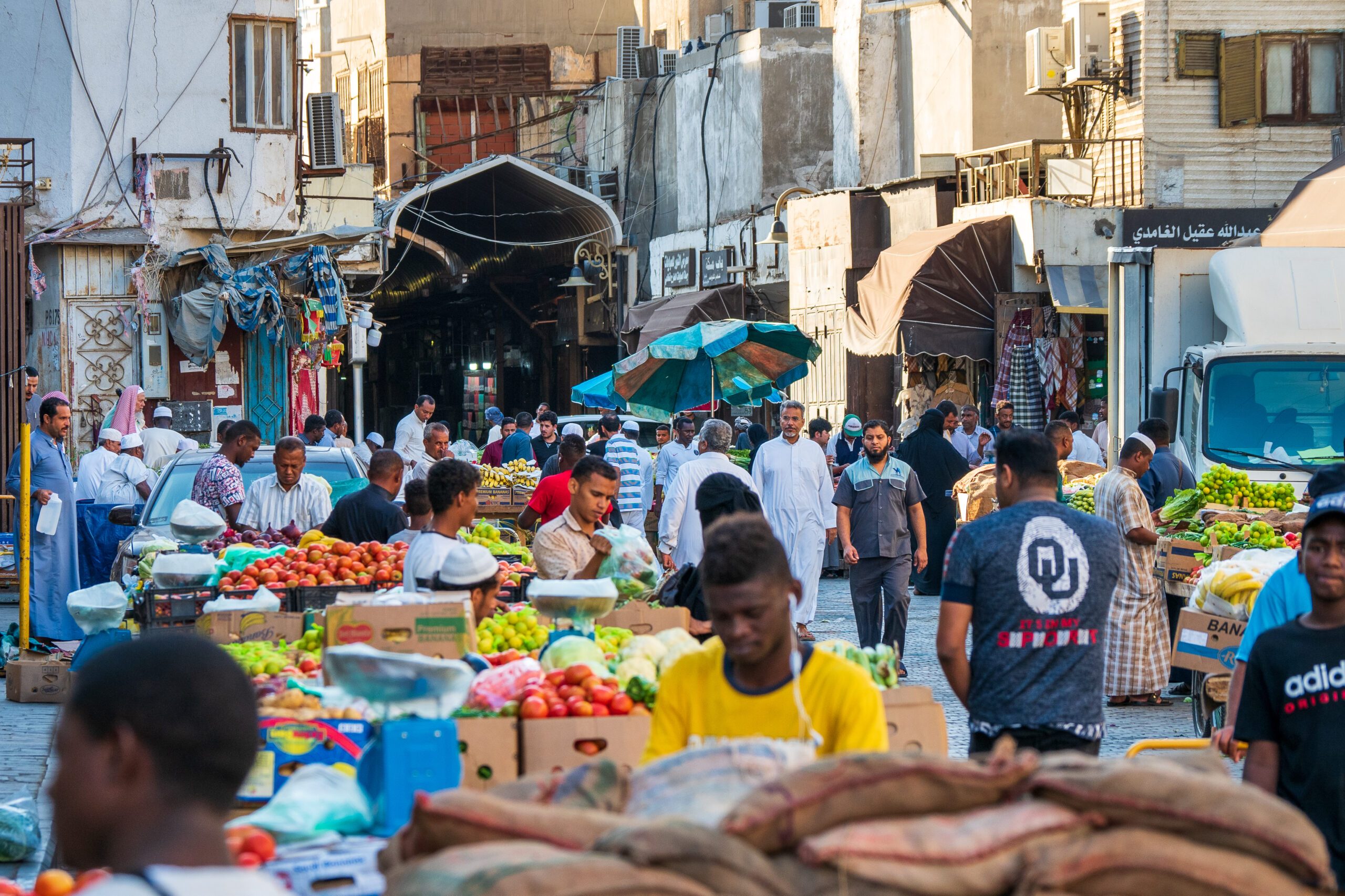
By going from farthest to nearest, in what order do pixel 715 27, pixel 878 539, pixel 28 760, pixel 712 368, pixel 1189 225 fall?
pixel 715 27, pixel 1189 225, pixel 712 368, pixel 878 539, pixel 28 760

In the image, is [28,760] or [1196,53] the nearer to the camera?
[28,760]

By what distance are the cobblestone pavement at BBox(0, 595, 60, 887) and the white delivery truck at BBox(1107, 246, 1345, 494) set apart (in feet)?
26.5

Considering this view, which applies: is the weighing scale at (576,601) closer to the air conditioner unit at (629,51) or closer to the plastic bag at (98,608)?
the plastic bag at (98,608)

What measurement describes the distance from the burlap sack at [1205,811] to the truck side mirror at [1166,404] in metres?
9.95

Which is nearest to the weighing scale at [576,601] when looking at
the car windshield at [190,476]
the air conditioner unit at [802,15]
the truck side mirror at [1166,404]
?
the car windshield at [190,476]

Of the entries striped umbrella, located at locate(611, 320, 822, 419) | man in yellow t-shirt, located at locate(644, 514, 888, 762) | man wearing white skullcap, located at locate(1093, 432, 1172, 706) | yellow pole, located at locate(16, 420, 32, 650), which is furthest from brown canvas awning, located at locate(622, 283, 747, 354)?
man in yellow t-shirt, located at locate(644, 514, 888, 762)

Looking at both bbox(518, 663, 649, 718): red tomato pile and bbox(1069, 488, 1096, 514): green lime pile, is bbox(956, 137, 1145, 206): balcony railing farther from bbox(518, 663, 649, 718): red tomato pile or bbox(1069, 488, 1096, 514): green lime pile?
bbox(518, 663, 649, 718): red tomato pile

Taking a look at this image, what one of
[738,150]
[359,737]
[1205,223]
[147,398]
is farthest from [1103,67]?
[359,737]

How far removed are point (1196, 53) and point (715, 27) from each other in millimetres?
13085

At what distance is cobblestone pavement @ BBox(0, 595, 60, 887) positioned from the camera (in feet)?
22.2

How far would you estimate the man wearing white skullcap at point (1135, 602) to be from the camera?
410 inches

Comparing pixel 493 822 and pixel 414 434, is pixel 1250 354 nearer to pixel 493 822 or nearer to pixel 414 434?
pixel 414 434

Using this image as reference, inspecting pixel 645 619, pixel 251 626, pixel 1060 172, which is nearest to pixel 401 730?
pixel 645 619

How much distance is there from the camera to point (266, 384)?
24.3 metres
